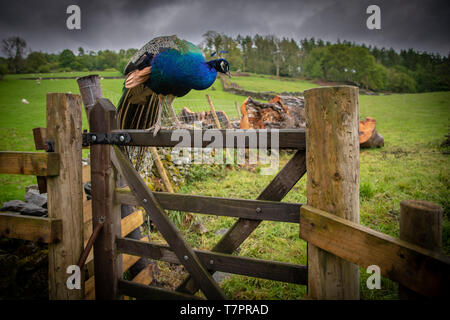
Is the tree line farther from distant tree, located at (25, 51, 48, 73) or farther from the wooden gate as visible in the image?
distant tree, located at (25, 51, 48, 73)

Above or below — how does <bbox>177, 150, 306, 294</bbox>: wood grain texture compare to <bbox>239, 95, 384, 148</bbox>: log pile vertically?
below

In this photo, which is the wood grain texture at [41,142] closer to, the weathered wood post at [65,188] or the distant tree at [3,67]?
the weathered wood post at [65,188]

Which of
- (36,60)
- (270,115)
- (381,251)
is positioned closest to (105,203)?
(381,251)

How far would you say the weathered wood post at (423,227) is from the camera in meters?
1.19

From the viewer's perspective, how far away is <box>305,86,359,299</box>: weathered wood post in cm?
151

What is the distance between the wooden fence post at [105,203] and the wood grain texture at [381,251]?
176cm

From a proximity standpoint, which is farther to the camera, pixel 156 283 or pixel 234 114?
pixel 234 114

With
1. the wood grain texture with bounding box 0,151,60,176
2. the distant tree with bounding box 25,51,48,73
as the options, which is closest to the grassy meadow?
the wood grain texture with bounding box 0,151,60,176

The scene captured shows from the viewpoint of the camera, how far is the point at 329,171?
1.57m

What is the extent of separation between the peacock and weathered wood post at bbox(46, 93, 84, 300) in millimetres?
609

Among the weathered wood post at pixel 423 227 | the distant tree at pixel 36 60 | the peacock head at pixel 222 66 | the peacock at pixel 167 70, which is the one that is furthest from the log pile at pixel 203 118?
the distant tree at pixel 36 60

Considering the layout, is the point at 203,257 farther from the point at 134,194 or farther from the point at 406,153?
the point at 406,153
